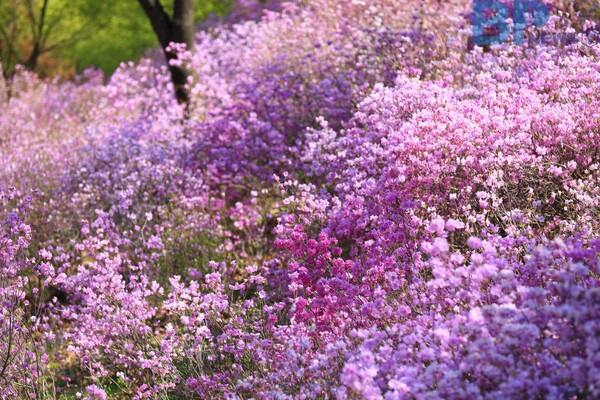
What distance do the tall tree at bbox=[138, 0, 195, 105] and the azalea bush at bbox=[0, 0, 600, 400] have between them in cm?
105

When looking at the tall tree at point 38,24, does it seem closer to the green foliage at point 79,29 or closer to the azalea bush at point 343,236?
the green foliage at point 79,29

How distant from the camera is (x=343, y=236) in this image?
5633 millimetres

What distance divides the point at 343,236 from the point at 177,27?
5815 mm

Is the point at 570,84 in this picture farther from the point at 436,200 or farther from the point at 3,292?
the point at 3,292

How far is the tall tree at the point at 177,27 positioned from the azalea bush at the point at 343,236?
3.44ft

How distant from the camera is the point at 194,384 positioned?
4355 mm

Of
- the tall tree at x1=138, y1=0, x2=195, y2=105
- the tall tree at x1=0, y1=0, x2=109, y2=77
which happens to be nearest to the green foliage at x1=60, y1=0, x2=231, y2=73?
the tall tree at x1=0, y1=0, x2=109, y2=77

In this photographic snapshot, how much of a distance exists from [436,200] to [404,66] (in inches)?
106

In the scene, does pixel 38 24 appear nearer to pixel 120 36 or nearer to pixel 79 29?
pixel 79 29

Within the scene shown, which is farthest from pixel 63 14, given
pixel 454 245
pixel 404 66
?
pixel 454 245

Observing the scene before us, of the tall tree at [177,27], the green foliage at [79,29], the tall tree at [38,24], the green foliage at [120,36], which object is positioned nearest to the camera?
the tall tree at [177,27]

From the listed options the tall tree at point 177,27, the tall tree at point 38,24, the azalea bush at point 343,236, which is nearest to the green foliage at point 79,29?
the tall tree at point 38,24

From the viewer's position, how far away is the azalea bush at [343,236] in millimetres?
3287

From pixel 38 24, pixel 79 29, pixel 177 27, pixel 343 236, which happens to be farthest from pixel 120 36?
pixel 343 236
